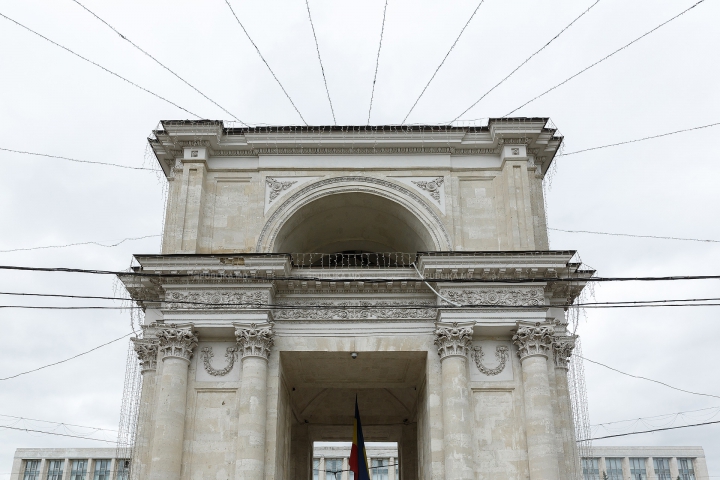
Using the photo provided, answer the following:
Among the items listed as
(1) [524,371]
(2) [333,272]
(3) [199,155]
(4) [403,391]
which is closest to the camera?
(1) [524,371]

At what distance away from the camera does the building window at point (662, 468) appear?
84188 mm

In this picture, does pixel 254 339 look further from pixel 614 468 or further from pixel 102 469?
pixel 102 469

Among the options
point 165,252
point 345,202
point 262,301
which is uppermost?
point 345,202

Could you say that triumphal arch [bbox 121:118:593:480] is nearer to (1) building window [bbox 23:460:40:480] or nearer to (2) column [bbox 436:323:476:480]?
(2) column [bbox 436:323:476:480]

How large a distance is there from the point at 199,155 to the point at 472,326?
35.9 feet

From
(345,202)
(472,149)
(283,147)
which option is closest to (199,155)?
(283,147)

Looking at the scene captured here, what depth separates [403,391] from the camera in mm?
29750

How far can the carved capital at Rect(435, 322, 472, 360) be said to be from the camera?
22.6 metres

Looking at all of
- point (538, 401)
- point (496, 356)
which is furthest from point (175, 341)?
point (538, 401)

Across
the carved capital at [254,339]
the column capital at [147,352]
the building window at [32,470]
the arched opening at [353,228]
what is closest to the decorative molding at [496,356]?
the arched opening at [353,228]

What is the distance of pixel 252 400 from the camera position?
866 inches

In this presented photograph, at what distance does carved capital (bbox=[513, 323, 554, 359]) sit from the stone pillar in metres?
11.2

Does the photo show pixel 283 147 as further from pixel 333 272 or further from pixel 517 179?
pixel 517 179

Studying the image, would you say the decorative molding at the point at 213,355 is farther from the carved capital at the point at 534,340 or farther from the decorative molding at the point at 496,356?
the carved capital at the point at 534,340
